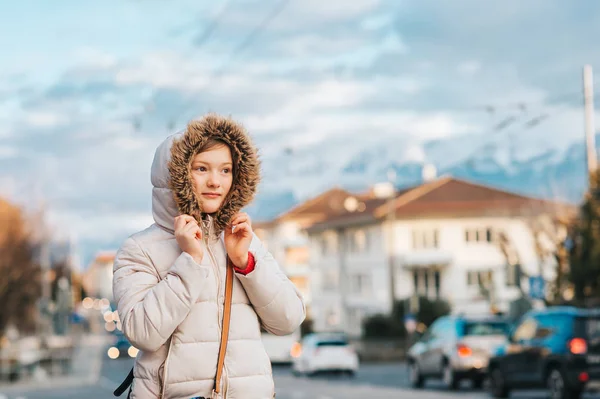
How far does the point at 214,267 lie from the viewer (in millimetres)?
4047

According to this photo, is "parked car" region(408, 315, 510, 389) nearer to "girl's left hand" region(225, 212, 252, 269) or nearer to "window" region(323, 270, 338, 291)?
"girl's left hand" region(225, 212, 252, 269)

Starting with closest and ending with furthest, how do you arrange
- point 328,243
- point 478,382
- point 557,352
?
point 557,352, point 478,382, point 328,243

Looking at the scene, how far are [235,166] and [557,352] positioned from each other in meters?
17.6

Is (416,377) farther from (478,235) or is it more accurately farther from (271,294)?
(478,235)

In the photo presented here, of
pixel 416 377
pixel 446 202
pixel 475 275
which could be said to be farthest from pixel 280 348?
pixel 446 202

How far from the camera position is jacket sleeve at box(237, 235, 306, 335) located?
4004mm

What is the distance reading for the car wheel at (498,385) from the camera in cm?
2355

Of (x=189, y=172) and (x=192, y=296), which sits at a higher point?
(x=189, y=172)

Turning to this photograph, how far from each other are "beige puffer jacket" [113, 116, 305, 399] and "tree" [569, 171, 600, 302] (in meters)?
34.2

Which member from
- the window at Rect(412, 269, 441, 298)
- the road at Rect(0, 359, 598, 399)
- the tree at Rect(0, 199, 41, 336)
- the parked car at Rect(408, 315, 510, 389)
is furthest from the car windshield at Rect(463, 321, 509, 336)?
the window at Rect(412, 269, 441, 298)

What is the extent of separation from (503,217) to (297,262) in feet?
137

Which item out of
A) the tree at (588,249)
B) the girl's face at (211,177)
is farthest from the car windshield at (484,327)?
the girl's face at (211,177)

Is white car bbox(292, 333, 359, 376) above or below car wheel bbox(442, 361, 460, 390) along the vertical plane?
above

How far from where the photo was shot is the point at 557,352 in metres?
21.0
